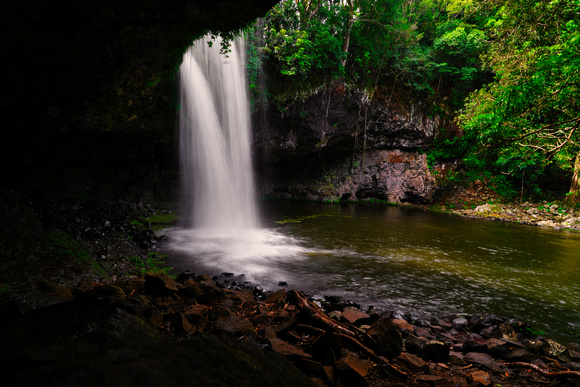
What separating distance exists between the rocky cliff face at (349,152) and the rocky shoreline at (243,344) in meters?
16.2

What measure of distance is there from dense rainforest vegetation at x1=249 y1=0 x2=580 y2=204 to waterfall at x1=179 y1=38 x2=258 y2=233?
220 centimetres

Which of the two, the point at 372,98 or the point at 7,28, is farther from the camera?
the point at 372,98

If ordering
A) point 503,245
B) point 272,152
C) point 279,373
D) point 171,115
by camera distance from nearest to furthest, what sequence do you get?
point 279,373 < point 503,245 < point 171,115 < point 272,152

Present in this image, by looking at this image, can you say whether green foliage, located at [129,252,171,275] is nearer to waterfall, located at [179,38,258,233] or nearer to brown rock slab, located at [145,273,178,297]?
brown rock slab, located at [145,273,178,297]

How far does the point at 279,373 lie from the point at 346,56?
20.8 m

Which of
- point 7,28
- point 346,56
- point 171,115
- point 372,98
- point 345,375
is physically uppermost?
point 346,56

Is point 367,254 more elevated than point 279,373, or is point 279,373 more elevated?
point 279,373

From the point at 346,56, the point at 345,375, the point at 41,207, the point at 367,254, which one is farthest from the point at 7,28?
the point at 346,56

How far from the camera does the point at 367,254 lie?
23.7 feet

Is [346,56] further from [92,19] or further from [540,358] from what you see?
[540,358]

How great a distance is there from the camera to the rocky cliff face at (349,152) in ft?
63.5

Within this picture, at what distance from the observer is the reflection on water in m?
4.41

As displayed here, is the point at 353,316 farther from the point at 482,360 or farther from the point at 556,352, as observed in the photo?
the point at 556,352

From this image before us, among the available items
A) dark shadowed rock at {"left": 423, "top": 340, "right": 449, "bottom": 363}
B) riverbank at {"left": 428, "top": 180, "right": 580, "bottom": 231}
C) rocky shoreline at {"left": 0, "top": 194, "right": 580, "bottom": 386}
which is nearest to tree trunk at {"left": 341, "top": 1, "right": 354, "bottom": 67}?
riverbank at {"left": 428, "top": 180, "right": 580, "bottom": 231}
